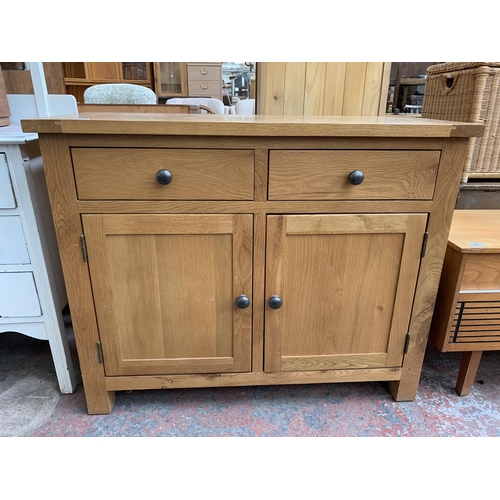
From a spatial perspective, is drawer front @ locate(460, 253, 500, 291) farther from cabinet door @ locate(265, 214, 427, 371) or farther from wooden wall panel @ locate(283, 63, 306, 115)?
wooden wall panel @ locate(283, 63, 306, 115)

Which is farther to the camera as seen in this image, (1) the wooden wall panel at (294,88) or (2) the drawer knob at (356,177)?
(1) the wooden wall panel at (294,88)

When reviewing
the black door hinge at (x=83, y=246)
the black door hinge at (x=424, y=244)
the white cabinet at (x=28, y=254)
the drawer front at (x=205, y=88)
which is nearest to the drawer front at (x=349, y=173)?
the black door hinge at (x=424, y=244)

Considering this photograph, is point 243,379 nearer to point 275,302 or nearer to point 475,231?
point 275,302

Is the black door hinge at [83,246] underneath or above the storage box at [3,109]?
underneath

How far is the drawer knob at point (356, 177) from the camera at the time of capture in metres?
0.86

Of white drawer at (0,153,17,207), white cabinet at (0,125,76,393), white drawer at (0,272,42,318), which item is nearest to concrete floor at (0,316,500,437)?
white cabinet at (0,125,76,393)

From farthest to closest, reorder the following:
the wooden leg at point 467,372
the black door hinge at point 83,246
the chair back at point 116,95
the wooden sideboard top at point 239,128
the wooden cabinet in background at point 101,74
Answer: the wooden cabinet in background at point 101,74 < the chair back at point 116,95 < the wooden leg at point 467,372 < the black door hinge at point 83,246 < the wooden sideboard top at point 239,128

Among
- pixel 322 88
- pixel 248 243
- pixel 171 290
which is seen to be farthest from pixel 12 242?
pixel 322 88

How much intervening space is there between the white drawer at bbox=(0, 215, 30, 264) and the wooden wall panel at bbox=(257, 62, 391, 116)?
3.09ft

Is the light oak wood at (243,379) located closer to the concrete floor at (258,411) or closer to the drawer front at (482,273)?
the concrete floor at (258,411)

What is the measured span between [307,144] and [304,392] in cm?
77

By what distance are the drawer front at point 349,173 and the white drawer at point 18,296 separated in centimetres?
73

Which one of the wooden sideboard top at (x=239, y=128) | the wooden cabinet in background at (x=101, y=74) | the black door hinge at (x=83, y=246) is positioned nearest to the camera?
the wooden sideboard top at (x=239, y=128)

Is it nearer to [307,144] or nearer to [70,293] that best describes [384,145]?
[307,144]
